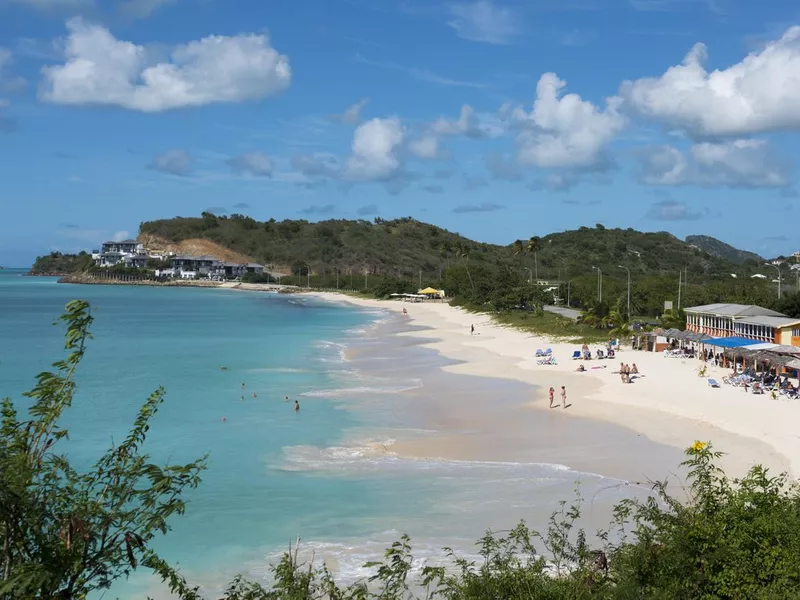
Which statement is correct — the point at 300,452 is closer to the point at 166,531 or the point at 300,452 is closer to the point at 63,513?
the point at 166,531

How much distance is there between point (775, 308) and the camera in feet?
154

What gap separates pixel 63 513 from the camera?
6.49 m

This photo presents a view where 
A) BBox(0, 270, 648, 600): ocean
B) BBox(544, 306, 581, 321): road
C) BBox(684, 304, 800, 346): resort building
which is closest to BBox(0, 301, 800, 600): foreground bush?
BBox(0, 270, 648, 600): ocean

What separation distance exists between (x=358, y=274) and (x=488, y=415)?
511ft

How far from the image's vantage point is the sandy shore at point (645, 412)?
70.3 feet

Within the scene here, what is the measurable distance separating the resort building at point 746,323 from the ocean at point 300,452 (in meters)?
12.5

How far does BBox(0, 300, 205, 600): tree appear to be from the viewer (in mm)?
5809

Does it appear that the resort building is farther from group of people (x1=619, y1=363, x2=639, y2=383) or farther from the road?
the road

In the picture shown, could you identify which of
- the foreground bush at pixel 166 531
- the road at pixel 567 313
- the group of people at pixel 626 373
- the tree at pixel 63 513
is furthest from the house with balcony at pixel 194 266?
the tree at pixel 63 513

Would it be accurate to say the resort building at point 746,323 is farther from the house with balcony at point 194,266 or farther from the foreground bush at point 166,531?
the house with balcony at point 194,266

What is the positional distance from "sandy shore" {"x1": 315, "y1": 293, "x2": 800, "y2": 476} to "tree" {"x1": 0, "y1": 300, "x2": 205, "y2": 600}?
1520cm

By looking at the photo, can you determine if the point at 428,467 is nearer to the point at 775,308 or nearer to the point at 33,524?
the point at 33,524

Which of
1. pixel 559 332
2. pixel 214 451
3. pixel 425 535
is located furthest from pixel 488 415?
pixel 559 332

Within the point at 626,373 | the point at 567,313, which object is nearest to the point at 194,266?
the point at 567,313
